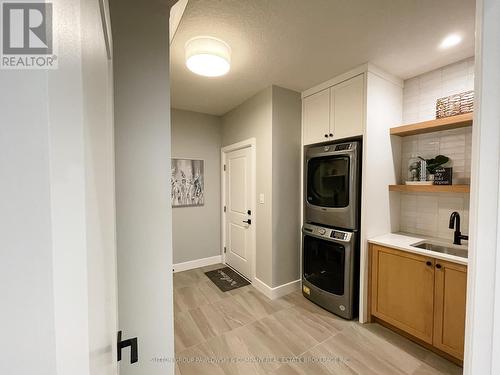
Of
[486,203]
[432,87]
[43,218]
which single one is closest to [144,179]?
[43,218]

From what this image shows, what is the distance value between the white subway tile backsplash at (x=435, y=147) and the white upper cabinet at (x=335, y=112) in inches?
26.8

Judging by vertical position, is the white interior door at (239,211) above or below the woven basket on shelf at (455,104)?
below

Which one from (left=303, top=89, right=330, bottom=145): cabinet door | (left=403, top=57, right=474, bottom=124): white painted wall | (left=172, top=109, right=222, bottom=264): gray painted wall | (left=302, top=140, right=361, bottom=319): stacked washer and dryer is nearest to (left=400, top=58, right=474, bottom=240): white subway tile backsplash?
(left=403, top=57, right=474, bottom=124): white painted wall

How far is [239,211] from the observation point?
10.9 feet

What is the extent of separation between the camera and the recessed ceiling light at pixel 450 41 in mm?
1648

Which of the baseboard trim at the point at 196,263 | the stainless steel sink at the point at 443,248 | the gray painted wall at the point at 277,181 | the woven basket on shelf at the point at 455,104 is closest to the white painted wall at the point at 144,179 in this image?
the gray painted wall at the point at 277,181

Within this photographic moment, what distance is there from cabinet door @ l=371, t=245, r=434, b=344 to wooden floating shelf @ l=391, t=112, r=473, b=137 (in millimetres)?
1136

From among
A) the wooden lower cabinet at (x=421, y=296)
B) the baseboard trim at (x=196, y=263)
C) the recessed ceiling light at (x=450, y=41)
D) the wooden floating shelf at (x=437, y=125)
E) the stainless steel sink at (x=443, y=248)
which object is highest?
the recessed ceiling light at (x=450, y=41)

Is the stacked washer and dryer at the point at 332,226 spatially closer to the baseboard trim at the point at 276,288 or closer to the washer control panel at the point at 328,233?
the washer control panel at the point at 328,233

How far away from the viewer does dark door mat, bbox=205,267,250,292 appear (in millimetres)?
2916

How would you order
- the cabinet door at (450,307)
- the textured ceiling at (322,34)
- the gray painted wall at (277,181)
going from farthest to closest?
the gray painted wall at (277,181) < the cabinet door at (450,307) < the textured ceiling at (322,34)

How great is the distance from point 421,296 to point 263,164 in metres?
1.93

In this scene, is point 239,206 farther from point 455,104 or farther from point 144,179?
point 455,104

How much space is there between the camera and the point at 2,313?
159 mm
